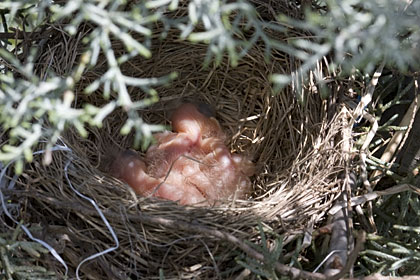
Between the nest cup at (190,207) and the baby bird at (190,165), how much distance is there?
0.22 ft

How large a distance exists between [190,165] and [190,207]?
308 millimetres

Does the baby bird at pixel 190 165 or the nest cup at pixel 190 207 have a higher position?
the nest cup at pixel 190 207

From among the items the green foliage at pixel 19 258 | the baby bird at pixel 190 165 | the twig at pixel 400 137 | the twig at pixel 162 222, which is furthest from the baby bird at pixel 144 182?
the twig at pixel 400 137

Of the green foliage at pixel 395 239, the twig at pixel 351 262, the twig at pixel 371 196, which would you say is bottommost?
the green foliage at pixel 395 239

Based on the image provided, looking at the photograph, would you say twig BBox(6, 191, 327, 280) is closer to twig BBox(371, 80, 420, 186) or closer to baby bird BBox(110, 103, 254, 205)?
baby bird BBox(110, 103, 254, 205)

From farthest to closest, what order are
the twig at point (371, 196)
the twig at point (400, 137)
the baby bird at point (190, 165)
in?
the baby bird at point (190, 165) < the twig at point (400, 137) < the twig at point (371, 196)

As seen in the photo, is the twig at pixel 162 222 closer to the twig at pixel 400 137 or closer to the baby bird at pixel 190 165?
the baby bird at pixel 190 165

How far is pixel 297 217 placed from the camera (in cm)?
151

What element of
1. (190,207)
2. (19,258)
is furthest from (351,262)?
(19,258)

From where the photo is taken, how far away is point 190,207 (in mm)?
1588

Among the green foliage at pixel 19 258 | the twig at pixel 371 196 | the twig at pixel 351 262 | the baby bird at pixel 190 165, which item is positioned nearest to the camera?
the twig at pixel 351 262

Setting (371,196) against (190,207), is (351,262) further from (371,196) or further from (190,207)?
(190,207)

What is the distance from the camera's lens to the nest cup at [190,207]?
1400 mm

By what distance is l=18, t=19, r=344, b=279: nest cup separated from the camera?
1.40 meters
